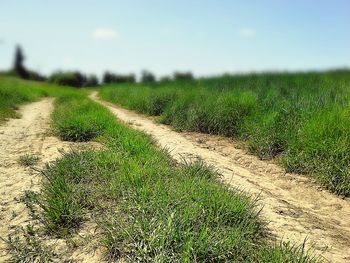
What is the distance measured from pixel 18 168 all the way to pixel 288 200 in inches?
137

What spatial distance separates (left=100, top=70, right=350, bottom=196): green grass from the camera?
489 centimetres

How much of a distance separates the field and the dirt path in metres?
0.33

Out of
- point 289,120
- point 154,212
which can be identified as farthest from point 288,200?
point 289,120

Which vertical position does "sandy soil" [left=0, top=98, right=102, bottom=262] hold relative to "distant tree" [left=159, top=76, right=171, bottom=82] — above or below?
below

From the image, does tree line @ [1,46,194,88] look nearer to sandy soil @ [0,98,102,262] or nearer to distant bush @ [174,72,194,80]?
distant bush @ [174,72,194,80]

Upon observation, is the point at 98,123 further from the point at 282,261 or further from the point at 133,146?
the point at 282,261

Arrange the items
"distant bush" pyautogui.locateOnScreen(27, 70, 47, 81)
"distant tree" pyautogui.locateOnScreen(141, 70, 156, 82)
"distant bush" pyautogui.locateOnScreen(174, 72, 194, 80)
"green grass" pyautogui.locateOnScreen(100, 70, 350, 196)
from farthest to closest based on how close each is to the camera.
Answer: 1. "distant bush" pyautogui.locateOnScreen(27, 70, 47, 81)
2. "distant tree" pyautogui.locateOnScreen(141, 70, 156, 82)
3. "distant bush" pyautogui.locateOnScreen(174, 72, 194, 80)
4. "green grass" pyautogui.locateOnScreen(100, 70, 350, 196)

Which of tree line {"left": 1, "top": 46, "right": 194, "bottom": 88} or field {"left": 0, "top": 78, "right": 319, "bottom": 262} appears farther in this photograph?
tree line {"left": 1, "top": 46, "right": 194, "bottom": 88}

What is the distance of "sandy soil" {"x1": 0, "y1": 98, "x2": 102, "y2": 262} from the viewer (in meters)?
3.05

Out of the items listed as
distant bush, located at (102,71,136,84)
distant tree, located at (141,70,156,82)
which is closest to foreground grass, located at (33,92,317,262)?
distant tree, located at (141,70,156,82)

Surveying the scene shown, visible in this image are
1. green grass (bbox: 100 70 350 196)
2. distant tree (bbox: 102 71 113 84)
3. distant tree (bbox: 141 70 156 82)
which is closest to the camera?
green grass (bbox: 100 70 350 196)

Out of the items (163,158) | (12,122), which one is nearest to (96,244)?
(163,158)

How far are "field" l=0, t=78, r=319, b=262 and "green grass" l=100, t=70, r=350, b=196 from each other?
6.00ft

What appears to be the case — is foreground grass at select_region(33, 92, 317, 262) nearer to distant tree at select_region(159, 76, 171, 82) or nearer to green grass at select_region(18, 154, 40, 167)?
green grass at select_region(18, 154, 40, 167)
